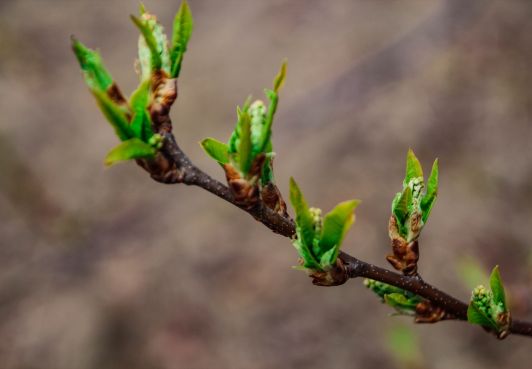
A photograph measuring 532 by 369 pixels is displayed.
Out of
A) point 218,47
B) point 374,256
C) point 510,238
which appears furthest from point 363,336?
point 218,47

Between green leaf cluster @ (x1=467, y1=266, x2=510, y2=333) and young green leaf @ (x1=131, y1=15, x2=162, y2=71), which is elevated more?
young green leaf @ (x1=131, y1=15, x2=162, y2=71)

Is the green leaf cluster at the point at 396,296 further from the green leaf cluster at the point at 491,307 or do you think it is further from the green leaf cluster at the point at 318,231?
the green leaf cluster at the point at 318,231

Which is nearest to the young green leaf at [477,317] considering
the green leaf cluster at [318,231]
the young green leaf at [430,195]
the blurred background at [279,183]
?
the young green leaf at [430,195]

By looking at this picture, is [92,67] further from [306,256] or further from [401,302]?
[401,302]

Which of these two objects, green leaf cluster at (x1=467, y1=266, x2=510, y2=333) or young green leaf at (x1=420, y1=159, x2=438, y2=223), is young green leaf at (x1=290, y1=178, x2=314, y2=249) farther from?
green leaf cluster at (x1=467, y1=266, x2=510, y2=333)

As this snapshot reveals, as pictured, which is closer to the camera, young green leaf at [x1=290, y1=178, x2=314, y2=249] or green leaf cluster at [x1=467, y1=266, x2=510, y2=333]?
young green leaf at [x1=290, y1=178, x2=314, y2=249]

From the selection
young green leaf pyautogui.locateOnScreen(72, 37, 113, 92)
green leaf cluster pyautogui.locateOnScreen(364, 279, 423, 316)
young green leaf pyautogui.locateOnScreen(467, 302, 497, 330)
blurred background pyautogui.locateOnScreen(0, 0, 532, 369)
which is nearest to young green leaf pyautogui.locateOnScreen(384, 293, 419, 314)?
green leaf cluster pyautogui.locateOnScreen(364, 279, 423, 316)

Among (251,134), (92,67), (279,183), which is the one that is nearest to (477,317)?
(251,134)

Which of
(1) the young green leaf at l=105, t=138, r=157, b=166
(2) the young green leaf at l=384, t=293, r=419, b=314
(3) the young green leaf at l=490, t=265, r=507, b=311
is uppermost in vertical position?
(1) the young green leaf at l=105, t=138, r=157, b=166
